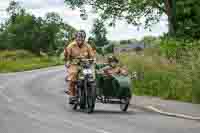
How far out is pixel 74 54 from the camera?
57.5 feet

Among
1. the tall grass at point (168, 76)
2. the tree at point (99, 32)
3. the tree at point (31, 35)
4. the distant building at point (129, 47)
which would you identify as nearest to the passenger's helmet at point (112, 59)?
the tall grass at point (168, 76)

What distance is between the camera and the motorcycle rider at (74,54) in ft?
56.9

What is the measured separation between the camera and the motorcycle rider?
56.9 ft

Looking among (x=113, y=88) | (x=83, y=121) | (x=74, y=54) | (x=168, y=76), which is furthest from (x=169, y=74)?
(x=83, y=121)

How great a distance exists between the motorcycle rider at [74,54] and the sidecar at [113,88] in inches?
25.0

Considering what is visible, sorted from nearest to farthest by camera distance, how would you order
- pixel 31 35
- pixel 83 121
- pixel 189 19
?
pixel 83 121, pixel 189 19, pixel 31 35

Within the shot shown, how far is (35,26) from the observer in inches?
4626

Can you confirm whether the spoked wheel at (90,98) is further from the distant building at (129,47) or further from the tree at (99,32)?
the tree at (99,32)

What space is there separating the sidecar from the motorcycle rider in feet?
2.08

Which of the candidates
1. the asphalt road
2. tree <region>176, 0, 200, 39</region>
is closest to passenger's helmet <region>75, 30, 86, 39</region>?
the asphalt road

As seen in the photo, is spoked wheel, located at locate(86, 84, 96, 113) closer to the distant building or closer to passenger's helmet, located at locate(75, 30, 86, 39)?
passenger's helmet, located at locate(75, 30, 86, 39)

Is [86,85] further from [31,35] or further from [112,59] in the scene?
[31,35]

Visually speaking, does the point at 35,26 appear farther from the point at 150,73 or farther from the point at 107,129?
the point at 107,129

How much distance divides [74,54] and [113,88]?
1306mm
